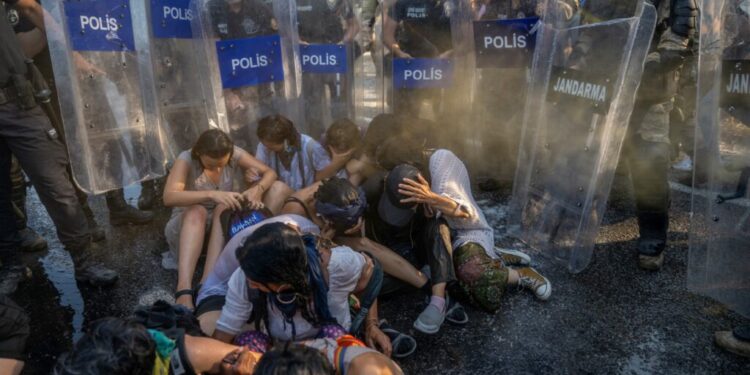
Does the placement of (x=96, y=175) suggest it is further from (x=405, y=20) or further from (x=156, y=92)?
(x=405, y=20)

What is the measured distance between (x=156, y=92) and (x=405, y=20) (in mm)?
2083

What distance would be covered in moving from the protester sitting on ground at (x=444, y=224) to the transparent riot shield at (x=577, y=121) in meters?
0.44

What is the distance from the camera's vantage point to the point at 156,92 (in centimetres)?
416

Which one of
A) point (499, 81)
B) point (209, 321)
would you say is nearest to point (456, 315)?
point (209, 321)

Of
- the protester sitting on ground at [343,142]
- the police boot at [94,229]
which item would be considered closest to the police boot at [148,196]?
the police boot at [94,229]

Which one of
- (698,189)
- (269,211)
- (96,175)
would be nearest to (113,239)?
(96,175)

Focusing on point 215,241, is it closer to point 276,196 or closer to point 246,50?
point 276,196

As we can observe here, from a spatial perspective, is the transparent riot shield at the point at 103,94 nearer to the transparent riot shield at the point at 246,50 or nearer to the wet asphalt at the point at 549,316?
the transparent riot shield at the point at 246,50

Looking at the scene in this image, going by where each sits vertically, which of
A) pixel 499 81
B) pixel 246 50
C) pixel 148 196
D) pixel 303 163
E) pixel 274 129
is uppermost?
pixel 246 50

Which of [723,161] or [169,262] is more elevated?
[723,161]

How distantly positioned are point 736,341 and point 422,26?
127 inches

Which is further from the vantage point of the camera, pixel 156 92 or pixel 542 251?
pixel 156 92

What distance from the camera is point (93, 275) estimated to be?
3.24m

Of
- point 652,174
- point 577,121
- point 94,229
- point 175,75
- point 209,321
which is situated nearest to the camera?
point 209,321
